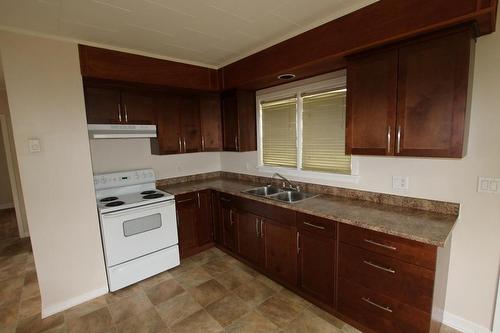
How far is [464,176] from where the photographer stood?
1.76m

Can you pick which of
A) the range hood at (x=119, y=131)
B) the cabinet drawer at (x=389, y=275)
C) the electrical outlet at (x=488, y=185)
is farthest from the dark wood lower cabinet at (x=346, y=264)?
the range hood at (x=119, y=131)

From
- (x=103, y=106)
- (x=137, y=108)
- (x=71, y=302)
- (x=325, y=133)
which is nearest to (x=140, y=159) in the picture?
(x=137, y=108)

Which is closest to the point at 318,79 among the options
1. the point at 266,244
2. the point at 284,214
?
the point at 284,214

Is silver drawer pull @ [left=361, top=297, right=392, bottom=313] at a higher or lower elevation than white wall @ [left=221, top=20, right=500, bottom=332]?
lower

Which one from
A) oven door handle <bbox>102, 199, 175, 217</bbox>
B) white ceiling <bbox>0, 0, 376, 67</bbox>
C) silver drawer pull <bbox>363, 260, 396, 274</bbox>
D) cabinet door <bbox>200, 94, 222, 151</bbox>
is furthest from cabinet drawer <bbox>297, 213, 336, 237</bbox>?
cabinet door <bbox>200, 94, 222, 151</bbox>

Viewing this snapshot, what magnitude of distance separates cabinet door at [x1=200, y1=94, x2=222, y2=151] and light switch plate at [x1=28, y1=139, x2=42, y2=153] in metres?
1.77

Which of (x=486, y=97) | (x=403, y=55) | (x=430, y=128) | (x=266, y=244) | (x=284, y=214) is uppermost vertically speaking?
(x=403, y=55)

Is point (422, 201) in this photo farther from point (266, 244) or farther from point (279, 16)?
point (279, 16)

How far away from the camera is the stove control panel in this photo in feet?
9.21

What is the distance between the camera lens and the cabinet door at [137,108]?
2.74 metres

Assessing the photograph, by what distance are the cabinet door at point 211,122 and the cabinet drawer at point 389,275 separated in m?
2.25

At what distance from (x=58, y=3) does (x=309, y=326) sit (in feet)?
10.0

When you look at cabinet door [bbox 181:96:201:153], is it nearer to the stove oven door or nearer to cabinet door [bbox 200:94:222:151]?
cabinet door [bbox 200:94:222:151]

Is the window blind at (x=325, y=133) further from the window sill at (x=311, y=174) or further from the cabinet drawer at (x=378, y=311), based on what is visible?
the cabinet drawer at (x=378, y=311)
